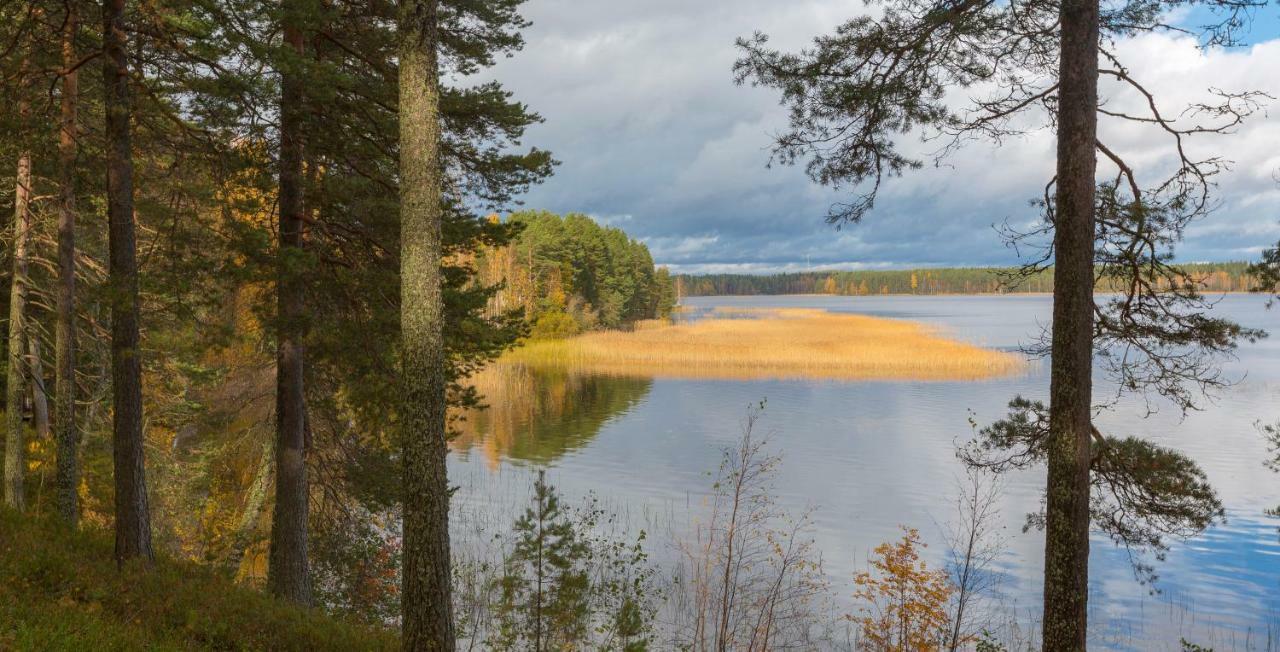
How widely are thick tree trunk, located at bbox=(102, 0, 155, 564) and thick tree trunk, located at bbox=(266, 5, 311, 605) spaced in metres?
1.83

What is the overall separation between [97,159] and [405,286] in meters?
5.52

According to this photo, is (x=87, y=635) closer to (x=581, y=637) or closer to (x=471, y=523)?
(x=581, y=637)

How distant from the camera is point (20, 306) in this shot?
12.3 meters

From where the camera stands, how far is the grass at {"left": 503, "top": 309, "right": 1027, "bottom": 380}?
138 ft

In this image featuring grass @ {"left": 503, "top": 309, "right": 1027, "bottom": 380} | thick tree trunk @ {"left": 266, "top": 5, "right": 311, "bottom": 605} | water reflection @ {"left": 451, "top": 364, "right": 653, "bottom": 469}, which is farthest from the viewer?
grass @ {"left": 503, "top": 309, "right": 1027, "bottom": 380}

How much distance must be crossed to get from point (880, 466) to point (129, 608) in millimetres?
19924

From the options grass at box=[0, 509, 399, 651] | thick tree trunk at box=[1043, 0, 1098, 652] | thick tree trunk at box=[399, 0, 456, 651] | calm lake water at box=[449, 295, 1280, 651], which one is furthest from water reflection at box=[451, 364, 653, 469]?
thick tree trunk at box=[1043, 0, 1098, 652]

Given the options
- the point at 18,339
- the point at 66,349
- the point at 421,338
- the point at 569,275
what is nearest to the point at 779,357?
the point at 569,275

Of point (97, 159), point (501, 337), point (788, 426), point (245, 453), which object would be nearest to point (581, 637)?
point (501, 337)

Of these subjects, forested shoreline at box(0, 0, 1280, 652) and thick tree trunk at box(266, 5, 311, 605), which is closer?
forested shoreline at box(0, 0, 1280, 652)

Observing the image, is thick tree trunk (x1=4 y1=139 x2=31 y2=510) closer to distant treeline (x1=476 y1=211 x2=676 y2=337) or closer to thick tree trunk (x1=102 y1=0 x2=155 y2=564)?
thick tree trunk (x1=102 y1=0 x2=155 y2=564)

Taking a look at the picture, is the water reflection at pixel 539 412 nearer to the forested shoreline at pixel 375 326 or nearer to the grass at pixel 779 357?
the grass at pixel 779 357

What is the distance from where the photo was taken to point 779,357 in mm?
46562

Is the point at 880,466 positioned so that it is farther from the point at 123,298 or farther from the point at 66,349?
the point at 123,298
